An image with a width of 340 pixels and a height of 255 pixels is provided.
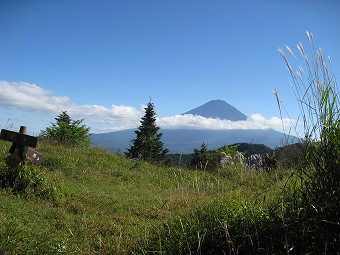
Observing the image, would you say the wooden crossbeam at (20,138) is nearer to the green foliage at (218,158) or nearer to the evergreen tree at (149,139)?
the green foliage at (218,158)

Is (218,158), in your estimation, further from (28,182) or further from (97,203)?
(28,182)

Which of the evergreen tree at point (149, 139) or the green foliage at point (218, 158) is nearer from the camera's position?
the green foliage at point (218, 158)

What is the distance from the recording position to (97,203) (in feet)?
24.1

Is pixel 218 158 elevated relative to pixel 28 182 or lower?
elevated

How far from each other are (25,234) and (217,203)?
100 inches

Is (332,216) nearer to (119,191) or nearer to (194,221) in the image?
(194,221)

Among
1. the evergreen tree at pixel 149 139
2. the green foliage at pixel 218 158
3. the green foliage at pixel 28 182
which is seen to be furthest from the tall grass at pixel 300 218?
the evergreen tree at pixel 149 139

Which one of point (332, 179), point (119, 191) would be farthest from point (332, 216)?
point (119, 191)

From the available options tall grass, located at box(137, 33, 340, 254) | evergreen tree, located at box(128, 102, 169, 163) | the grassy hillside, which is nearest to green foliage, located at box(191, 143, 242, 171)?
the grassy hillside

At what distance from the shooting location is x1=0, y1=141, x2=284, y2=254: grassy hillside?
4.16 m

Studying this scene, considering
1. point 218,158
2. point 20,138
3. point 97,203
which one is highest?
point 20,138

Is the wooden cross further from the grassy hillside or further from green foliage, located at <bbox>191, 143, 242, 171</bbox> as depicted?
green foliage, located at <bbox>191, 143, 242, 171</bbox>

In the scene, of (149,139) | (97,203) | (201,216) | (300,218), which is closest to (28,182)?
(97,203)

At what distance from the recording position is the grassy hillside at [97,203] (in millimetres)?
4160
